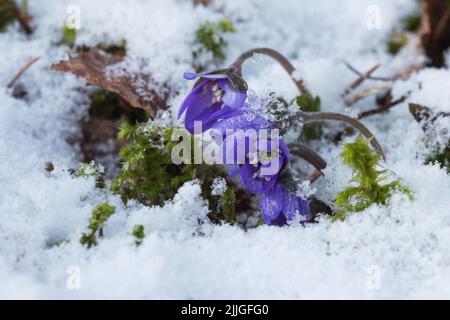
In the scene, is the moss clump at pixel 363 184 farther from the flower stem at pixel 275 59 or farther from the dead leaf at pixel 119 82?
the dead leaf at pixel 119 82

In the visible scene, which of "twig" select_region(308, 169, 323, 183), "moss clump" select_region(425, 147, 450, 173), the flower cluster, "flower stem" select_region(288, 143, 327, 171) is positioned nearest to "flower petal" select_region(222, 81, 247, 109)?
the flower cluster

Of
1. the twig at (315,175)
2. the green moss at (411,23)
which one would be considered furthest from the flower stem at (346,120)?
the green moss at (411,23)

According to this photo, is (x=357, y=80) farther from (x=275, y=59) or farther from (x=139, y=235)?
(x=139, y=235)

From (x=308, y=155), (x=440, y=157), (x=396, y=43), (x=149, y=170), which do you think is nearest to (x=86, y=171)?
(x=149, y=170)

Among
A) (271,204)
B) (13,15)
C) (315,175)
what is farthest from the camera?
(13,15)

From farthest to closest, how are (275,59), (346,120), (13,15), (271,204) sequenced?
(13,15)
(275,59)
(346,120)
(271,204)

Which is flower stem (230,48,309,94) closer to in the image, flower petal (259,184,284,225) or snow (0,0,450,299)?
snow (0,0,450,299)
